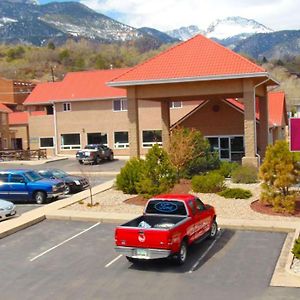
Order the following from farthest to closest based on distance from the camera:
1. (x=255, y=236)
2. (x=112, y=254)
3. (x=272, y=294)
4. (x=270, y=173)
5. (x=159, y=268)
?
(x=270, y=173) < (x=255, y=236) < (x=112, y=254) < (x=159, y=268) < (x=272, y=294)

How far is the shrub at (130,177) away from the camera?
26.1 meters

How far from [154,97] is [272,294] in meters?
22.1

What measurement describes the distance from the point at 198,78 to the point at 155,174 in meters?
8.94

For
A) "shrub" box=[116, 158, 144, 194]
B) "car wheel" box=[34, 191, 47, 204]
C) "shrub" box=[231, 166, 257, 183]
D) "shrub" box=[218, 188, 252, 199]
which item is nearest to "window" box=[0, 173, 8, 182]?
"car wheel" box=[34, 191, 47, 204]

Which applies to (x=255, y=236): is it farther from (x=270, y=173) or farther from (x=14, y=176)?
(x=14, y=176)

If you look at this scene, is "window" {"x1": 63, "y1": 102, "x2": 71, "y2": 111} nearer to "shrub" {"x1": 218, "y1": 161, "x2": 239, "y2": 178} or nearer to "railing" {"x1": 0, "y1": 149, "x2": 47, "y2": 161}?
"railing" {"x1": 0, "y1": 149, "x2": 47, "y2": 161}

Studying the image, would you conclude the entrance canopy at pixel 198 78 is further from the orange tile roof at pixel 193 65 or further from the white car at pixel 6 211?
the white car at pixel 6 211

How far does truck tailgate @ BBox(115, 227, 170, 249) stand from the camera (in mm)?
13297

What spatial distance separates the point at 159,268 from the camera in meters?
14.0

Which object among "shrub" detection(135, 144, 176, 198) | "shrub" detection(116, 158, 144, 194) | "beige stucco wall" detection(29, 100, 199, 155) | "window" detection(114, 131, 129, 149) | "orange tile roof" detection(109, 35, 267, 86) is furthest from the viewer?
"window" detection(114, 131, 129, 149)

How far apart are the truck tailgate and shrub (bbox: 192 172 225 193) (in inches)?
468

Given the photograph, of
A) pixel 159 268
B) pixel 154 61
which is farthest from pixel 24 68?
pixel 159 268

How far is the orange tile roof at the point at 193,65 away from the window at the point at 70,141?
24167 mm

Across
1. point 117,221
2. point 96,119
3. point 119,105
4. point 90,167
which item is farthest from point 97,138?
point 117,221
